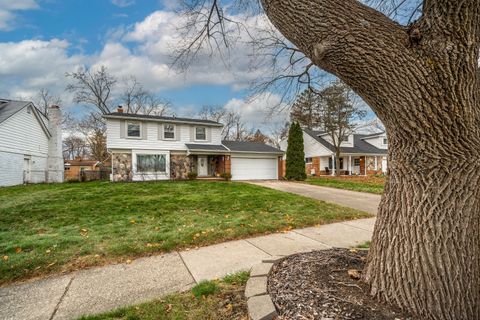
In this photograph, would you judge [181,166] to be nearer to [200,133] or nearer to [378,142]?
[200,133]

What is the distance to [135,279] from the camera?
9.75ft

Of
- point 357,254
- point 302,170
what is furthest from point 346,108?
point 357,254

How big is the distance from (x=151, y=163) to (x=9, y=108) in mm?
10316

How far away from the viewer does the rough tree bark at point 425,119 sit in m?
1.71

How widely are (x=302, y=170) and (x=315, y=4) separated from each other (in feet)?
61.4

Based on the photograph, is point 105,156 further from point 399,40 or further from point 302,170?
point 399,40

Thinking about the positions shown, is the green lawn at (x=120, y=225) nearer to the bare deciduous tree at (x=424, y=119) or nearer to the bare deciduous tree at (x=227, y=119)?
the bare deciduous tree at (x=424, y=119)

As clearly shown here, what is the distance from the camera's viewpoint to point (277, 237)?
14.9 ft

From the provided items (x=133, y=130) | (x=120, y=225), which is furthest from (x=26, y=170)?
(x=120, y=225)

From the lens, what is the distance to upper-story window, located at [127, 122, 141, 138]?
17562 millimetres

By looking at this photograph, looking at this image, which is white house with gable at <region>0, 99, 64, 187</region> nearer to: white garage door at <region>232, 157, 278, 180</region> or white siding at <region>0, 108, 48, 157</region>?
white siding at <region>0, 108, 48, 157</region>

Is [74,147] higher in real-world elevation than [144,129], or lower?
higher

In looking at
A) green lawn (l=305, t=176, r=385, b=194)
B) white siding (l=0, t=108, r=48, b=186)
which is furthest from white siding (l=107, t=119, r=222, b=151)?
green lawn (l=305, t=176, r=385, b=194)

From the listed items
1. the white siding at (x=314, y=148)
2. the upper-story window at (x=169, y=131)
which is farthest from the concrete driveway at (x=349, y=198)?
the white siding at (x=314, y=148)
